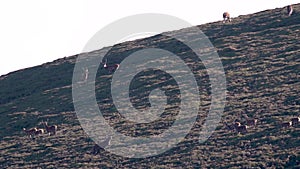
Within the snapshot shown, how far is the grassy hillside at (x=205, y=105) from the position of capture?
3994cm

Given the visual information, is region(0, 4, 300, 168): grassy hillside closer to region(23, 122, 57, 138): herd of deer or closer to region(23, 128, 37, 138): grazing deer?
region(23, 122, 57, 138): herd of deer

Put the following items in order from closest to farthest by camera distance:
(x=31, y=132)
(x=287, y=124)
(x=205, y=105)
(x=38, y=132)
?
(x=287, y=124), (x=205, y=105), (x=38, y=132), (x=31, y=132)

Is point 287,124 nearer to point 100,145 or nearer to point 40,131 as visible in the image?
point 100,145

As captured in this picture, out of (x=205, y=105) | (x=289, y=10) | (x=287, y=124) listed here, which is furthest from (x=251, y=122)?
(x=289, y=10)

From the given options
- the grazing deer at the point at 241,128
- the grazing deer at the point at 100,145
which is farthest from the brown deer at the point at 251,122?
the grazing deer at the point at 100,145

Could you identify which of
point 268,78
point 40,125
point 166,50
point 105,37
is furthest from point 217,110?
point 105,37

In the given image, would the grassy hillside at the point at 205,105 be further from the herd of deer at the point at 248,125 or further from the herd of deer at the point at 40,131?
the herd of deer at the point at 40,131

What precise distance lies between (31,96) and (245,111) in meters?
25.7

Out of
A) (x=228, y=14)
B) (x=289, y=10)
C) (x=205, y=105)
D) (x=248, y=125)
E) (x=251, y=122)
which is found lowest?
(x=248, y=125)

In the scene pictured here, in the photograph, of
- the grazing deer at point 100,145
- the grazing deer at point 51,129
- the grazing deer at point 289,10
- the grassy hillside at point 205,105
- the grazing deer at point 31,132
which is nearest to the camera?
the grassy hillside at point 205,105

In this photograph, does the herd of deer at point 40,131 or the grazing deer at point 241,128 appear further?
the herd of deer at point 40,131

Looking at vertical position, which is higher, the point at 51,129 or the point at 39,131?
the point at 51,129

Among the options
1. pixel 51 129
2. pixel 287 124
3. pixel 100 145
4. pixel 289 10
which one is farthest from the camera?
pixel 289 10

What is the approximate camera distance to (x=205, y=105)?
164ft
